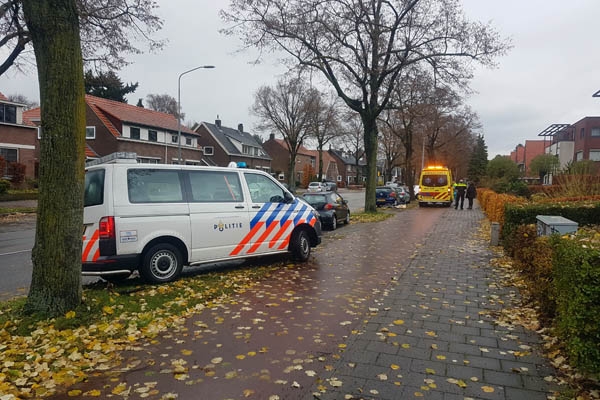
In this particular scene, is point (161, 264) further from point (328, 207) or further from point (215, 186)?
point (328, 207)

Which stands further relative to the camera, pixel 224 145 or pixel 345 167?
pixel 345 167

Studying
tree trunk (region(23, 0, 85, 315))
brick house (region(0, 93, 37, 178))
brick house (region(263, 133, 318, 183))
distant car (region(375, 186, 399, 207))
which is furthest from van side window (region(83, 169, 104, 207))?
brick house (region(263, 133, 318, 183))

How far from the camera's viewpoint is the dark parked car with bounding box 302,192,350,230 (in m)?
15.5

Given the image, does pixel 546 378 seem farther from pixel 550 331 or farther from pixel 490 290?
pixel 490 290

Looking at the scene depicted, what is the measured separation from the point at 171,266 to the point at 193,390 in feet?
11.6

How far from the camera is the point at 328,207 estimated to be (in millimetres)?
15680

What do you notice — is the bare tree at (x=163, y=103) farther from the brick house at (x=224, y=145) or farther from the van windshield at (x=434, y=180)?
the van windshield at (x=434, y=180)

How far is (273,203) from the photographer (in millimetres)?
8180

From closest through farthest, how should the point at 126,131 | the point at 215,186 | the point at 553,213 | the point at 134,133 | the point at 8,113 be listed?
the point at 215,186, the point at 553,213, the point at 8,113, the point at 126,131, the point at 134,133

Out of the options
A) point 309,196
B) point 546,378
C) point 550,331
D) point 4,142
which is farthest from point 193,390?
point 4,142

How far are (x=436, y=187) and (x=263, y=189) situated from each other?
23.1 metres

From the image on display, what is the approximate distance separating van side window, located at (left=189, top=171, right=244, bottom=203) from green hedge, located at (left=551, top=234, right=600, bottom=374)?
17.0ft

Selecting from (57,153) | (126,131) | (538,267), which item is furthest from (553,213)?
(126,131)

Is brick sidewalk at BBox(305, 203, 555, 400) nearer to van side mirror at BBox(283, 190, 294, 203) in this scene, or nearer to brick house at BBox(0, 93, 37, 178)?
van side mirror at BBox(283, 190, 294, 203)
